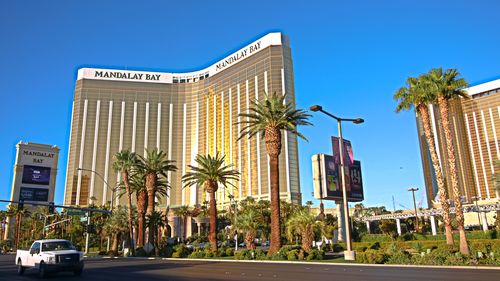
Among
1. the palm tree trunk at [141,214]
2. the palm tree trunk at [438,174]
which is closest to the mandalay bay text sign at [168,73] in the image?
the palm tree trunk at [141,214]

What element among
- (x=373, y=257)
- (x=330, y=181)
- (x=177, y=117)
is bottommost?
(x=373, y=257)

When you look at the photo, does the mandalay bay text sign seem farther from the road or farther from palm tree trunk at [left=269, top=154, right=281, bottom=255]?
the road

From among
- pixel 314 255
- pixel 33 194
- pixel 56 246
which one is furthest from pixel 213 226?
pixel 33 194

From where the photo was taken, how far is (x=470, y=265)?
819 inches

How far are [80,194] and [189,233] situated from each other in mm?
62592

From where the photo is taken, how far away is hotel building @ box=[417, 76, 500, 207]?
6019 inches

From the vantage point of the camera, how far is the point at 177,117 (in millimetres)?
178625

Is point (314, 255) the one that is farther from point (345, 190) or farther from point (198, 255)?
point (198, 255)

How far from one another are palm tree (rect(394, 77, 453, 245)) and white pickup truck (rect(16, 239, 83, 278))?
31.7 meters

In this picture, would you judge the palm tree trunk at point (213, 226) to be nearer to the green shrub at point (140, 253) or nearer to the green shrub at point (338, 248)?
the green shrub at point (140, 253)

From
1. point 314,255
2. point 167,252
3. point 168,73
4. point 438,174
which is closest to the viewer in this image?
point 314,255

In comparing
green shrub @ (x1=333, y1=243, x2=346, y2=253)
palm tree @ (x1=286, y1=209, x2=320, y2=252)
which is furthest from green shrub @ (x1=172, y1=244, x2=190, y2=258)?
green shrub @ (x1=333, y1=243, x2=346, y2=253)

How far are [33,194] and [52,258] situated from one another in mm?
132065

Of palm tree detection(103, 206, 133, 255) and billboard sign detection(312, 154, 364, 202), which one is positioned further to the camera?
palm tree detection(103, 206, 133, 255)
